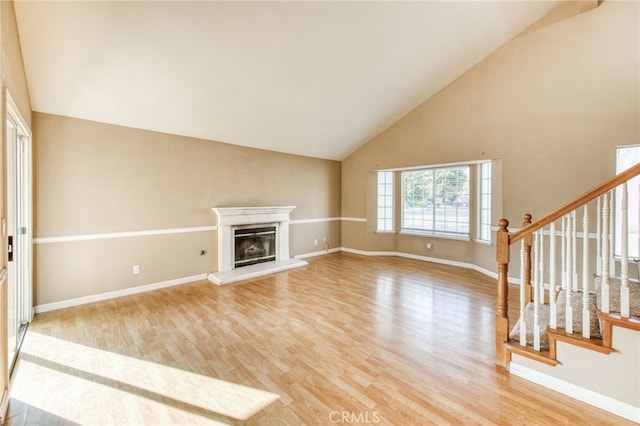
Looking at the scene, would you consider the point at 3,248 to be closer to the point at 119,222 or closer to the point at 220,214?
the point at 119,222

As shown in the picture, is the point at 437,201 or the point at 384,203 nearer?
the point at 437,201

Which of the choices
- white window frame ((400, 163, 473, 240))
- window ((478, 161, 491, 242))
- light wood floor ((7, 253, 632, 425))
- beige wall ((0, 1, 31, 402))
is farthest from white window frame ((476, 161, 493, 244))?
beige wall ((0, 1, 31, 402))

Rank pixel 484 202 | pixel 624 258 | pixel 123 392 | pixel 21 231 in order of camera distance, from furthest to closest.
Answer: pixel 484 202 < pixel 21 231 < pixel 123 392 < pixel 624 258

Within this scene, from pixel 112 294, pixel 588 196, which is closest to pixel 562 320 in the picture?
pixel 588 196

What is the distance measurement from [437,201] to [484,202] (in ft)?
3.07

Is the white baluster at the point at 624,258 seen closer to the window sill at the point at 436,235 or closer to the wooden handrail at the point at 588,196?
the wooden handrail at the point at 588,196

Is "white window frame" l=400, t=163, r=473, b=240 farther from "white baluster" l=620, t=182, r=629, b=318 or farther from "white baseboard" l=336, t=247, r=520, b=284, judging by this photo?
"white baluster" l=620, t=182, r=629, b=318

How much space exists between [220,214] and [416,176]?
4324 mm

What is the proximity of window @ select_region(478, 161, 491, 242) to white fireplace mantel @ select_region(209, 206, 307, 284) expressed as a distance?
354 centimetres

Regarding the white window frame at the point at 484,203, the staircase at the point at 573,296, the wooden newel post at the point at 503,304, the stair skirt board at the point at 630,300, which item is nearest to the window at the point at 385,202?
the white window frame at the point at 484,203

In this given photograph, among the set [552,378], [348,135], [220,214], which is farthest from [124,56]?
[552,378]

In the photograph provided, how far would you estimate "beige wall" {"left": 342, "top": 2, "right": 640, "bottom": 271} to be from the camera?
11.5 feet

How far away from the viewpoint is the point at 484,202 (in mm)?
5145

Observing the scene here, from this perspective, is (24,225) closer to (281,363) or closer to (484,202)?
(281,363)
